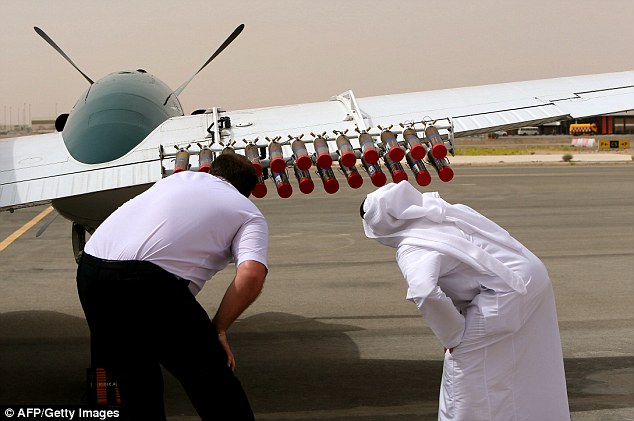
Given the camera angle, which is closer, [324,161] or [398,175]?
[324,161]

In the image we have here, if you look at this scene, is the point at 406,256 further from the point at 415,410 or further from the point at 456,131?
the point at 456,131

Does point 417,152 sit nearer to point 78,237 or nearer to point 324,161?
point 324,161

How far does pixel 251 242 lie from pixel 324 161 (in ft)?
7.76

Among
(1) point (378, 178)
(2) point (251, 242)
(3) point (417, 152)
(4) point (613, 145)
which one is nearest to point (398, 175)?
(1) point (378, 178)

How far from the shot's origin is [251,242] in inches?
183

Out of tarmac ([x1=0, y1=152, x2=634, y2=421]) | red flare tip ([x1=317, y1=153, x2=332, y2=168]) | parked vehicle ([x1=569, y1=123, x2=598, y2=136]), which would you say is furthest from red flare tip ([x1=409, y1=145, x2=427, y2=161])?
parked vehicle ([x1=569, y1=123, x2=598, y2=136])

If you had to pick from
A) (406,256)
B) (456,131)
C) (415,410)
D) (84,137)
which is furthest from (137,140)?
(406,256)

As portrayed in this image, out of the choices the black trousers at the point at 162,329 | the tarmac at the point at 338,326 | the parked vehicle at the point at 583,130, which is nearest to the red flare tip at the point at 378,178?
the tarmac at the point at 338,326

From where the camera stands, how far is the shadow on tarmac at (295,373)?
7625 millimetres

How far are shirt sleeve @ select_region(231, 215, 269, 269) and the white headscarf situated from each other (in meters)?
0.72

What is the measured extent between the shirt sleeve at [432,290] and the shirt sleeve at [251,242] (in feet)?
2.64

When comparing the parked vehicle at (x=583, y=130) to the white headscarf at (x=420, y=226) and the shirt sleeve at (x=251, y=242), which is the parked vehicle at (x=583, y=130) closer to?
the white headscarf at (x=420, y=226)

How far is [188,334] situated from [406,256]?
127cm

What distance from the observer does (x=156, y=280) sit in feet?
14.9
